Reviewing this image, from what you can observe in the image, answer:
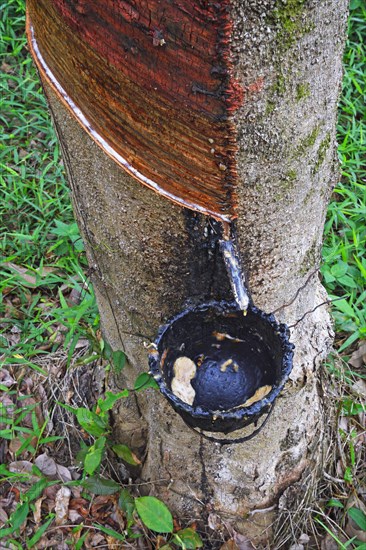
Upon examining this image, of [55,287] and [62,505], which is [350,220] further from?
[62,505]

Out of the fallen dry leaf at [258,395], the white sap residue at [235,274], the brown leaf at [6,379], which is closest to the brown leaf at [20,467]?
the brown leaf at [6,379]

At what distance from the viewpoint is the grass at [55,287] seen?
2.00 metres

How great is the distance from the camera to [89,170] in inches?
48.9

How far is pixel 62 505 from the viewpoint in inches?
79.4

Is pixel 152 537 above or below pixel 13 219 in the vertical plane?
below

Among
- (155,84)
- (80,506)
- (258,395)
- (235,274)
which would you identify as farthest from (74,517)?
(155,84)

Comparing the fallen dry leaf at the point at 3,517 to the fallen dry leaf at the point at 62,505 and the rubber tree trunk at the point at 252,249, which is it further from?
the rubber tree trunk at the point at 252,249

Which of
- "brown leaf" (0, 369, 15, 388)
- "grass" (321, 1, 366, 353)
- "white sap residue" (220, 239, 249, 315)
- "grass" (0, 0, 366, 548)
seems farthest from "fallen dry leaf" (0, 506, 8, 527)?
"grass" (321, 1, 366, 353)

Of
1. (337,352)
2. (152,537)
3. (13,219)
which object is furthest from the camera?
(13,219)

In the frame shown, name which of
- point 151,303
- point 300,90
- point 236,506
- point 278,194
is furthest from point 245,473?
point 300,90

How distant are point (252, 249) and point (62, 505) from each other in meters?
1.27

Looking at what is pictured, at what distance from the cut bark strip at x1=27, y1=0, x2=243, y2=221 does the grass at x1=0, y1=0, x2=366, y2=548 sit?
83cm

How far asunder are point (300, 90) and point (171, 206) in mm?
323

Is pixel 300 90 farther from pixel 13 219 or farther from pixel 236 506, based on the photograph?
pixel 13 219
